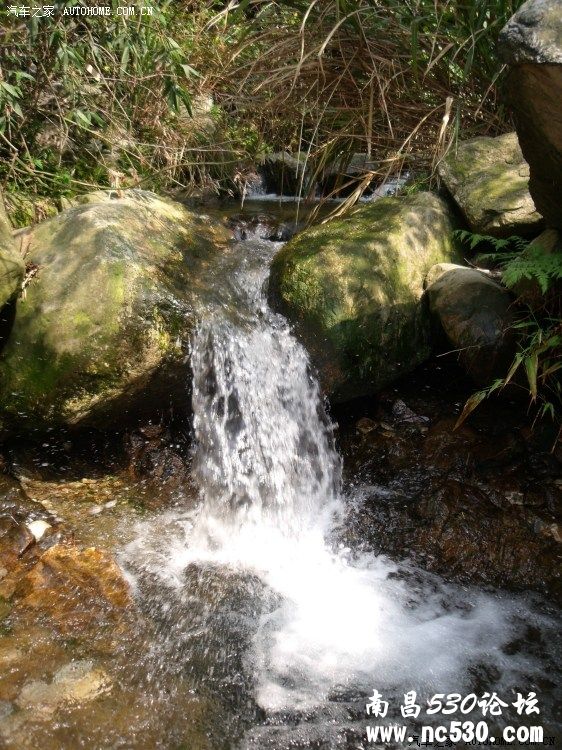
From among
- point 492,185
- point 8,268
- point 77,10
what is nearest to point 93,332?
point 8,268

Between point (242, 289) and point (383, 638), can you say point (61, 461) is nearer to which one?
point (242, 289)

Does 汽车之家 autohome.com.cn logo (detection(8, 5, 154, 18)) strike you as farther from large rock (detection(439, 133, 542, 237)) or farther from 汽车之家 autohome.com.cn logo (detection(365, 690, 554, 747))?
汽车之家 autohome.com.cn logo (detection(365, 690, 554, 747))

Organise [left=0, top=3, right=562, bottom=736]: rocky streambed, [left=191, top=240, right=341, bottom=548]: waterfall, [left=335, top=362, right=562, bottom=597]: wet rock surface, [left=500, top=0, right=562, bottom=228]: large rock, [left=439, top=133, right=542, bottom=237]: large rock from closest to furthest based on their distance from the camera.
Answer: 1. [left=500, top=0, right=562, bottom=228]: large rock
2. [left=0, top=3, right=562, bottom=736]: rocky streambed
3. [left=335, top=362, right=562, bottom=597]: wet rock surface
4. [left=191, top=240, right=341, bottom=548]: waterfall
5. [left=439, top=133, right=542, bottom=237]: large rock

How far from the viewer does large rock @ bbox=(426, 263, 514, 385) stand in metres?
2.95

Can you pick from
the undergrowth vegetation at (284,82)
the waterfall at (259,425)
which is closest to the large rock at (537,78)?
the waterfall at (259,425)

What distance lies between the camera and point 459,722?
197 cm

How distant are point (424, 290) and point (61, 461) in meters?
2.36

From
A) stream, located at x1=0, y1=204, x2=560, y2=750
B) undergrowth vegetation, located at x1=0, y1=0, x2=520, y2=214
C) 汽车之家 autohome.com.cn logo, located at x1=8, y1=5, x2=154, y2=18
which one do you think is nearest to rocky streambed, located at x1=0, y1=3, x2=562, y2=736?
stream, located at x1=0, y1=204, x2=560, y2=750

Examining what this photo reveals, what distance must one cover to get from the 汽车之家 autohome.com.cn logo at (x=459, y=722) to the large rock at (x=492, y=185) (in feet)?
8.23

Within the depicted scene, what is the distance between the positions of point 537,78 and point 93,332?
7.21 ft

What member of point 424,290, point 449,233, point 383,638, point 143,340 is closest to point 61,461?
point 143,340

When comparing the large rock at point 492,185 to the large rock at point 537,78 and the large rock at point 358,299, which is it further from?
the large rock at point 537,78

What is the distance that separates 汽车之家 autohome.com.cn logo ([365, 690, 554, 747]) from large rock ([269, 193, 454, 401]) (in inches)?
66.0

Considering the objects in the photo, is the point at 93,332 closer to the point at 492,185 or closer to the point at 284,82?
the point at 492,185
